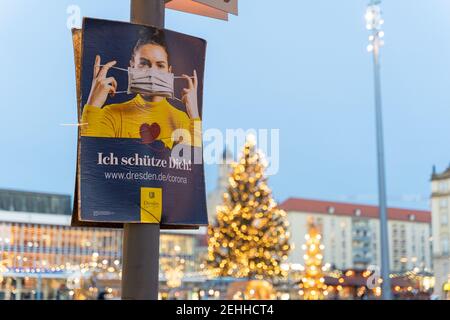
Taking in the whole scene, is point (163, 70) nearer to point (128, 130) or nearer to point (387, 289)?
point (128, 130)

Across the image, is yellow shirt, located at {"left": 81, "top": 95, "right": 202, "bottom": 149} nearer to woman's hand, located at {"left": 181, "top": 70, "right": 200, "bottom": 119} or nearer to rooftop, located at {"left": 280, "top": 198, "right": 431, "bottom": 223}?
woman's hand, located at {"left": 181, "top": 70, "right": 200, "bottom": 119}

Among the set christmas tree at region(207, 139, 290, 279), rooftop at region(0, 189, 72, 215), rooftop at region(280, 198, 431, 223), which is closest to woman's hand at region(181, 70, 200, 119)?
christmas tree at region(207, 139, 290, 279)

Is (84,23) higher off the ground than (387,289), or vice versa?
(84,23)

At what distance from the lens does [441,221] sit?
85.0m

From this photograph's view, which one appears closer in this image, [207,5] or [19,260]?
[207,5]

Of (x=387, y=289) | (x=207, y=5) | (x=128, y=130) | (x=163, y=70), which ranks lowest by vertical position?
(x=387, y=289)

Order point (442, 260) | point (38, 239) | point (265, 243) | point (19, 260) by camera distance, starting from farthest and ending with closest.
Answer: point (442, 260)
point (38, 239)
point (19, 260)
point (265, 243)

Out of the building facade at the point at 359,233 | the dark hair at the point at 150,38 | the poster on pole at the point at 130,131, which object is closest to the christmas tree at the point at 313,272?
the poster on pole at the point at 130,131

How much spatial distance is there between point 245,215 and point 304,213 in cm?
8280

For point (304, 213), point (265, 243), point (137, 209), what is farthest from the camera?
point (304, 213)

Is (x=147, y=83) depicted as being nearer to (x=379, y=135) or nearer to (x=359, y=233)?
(x=379, y=135)

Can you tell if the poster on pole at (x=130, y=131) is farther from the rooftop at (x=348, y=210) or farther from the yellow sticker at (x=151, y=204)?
the rooftop at (x=348, y=210)

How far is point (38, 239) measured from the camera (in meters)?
75.4
